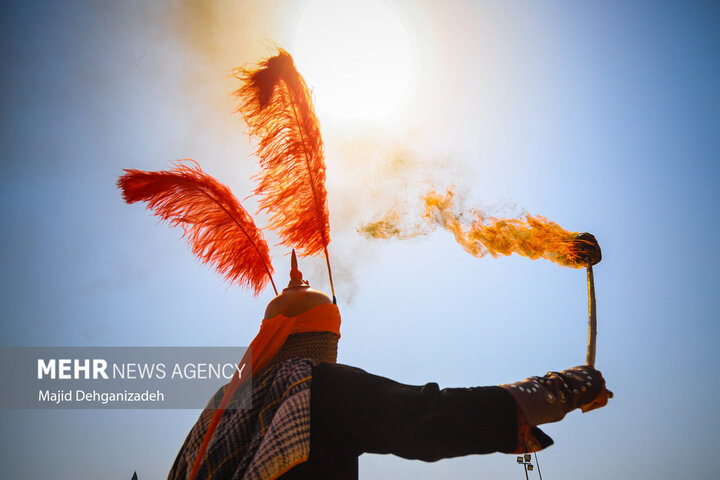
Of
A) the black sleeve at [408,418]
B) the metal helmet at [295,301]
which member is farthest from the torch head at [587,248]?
the metal helmet at [295,301]

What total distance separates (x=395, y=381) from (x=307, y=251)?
71.5 inches

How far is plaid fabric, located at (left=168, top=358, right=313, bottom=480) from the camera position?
202 cm

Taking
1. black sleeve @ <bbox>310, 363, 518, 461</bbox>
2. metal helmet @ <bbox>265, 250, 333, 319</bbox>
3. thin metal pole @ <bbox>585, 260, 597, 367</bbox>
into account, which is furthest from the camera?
metal helmet @ <bbox>265, 250, 333, 319</bbox>

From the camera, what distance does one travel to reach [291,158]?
3.79 m

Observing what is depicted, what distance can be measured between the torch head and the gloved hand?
83 centimetres

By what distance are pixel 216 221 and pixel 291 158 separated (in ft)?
3.11

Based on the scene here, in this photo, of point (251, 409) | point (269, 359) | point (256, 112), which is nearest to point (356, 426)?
point (251, 409)

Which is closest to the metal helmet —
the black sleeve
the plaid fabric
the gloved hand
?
the plaid fabric

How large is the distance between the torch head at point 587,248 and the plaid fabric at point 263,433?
189 cm

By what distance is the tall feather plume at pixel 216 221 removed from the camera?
3.80 m

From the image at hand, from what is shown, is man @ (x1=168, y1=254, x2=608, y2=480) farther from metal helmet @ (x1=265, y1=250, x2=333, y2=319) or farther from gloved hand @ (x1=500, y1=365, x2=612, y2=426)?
metal helmet @ (x1=265, y1=250, x2=333, y2=319)

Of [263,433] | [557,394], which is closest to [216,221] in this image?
[263,433]

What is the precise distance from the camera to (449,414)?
2.01 meters

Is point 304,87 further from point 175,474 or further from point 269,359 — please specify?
point 175,474
